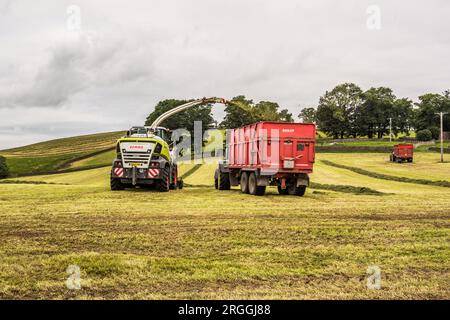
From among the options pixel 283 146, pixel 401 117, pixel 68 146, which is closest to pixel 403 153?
pixel 283 146

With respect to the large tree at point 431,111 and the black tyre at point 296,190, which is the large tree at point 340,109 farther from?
the black tyre at point 296,190

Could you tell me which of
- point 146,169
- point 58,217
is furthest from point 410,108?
point 58,217

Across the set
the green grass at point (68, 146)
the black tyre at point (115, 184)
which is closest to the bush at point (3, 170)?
the green grass at point (68, 146)

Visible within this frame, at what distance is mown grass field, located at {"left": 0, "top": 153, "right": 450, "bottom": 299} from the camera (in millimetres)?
7016

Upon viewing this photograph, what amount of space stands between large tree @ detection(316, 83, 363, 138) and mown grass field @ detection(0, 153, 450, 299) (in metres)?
124

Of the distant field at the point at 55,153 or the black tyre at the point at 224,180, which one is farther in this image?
the distant field at the point at 55,153

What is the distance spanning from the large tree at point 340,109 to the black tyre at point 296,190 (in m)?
113

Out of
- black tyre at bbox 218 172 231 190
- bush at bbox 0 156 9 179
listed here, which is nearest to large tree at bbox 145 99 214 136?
bush at bbox 0 156 9 179

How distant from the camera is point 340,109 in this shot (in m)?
137

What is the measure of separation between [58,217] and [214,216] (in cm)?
435

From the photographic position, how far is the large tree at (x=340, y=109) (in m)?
138

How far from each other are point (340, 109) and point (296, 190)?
117m

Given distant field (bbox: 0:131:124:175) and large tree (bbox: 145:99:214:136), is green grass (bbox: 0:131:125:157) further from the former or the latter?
large tree (bbox: 145:99:214:136)
